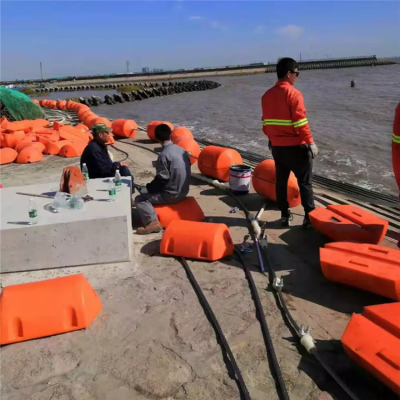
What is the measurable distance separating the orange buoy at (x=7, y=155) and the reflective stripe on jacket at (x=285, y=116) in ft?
23.8

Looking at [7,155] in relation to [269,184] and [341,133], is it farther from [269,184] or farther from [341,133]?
[341,133]

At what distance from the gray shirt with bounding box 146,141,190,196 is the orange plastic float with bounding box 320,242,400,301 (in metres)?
2.10

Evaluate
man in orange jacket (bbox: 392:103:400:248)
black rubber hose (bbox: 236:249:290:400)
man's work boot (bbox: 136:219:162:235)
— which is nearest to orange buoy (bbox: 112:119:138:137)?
man's work boot (bbox: 136:219:162:235)

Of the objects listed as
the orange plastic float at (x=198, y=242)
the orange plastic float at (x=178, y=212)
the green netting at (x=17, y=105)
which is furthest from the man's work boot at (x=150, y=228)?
the green netting at (x=17, y=105)

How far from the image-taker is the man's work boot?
17.7ft

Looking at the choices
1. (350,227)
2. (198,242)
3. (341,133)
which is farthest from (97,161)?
(341,133)

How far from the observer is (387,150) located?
1305 cm

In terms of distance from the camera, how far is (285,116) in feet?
16.6

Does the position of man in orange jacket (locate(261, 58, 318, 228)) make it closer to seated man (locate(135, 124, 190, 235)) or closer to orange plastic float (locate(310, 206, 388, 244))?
orange plastic float (locate(310, 206, 388, 244))

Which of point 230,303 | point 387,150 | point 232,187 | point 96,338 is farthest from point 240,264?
point 387,150

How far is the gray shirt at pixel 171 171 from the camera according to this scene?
5305 mm

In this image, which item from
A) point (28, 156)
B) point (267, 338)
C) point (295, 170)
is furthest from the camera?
point (28, 156)

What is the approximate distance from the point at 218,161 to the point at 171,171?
249 cm

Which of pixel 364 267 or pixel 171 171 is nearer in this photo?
pixel 364 267
